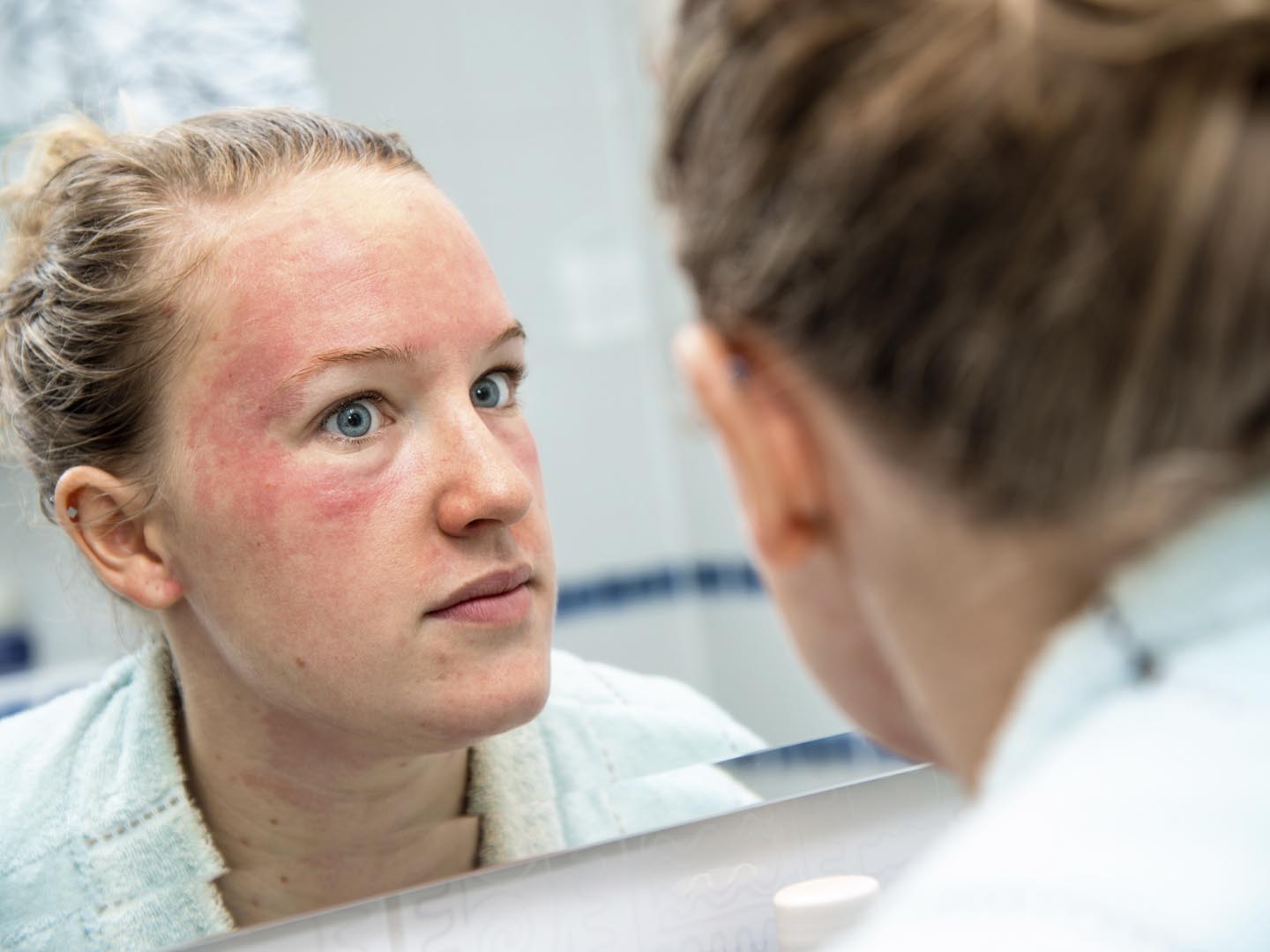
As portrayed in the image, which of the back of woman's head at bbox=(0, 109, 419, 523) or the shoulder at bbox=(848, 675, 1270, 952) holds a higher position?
the back of woman's head at bbox=(0, 109, 419, 523)

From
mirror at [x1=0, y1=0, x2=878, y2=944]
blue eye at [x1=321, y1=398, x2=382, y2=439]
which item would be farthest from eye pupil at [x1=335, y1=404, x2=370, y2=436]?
mirror at [x1=0, y1=0, x2=878, y2=944]

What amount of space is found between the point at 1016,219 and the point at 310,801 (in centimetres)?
49

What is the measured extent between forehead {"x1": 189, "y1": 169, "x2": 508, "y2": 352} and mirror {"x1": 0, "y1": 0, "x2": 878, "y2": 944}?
0.19 ft

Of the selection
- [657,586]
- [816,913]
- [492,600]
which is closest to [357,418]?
[492,600]

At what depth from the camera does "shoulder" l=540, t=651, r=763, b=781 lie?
65cm

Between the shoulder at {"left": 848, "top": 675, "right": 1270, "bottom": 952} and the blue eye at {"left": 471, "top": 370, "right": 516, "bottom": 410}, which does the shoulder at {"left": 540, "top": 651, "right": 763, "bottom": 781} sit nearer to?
the blue eye at {"left": 471, "top": 370, "right": 516, "bottom": 410}

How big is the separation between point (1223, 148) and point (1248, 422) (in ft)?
0.21

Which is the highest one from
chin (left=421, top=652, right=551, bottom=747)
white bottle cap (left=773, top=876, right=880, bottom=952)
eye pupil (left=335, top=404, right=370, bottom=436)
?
eye pupil (left=335, top=404, right=370, bottom=436)

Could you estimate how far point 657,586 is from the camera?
0.71m

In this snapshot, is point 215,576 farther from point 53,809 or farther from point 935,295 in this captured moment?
point 935,295

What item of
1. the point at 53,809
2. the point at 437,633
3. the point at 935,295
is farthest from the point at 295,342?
the point at 935,295

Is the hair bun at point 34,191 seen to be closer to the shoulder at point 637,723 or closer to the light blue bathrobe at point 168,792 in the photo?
the light blue bathrobe at point 168,792

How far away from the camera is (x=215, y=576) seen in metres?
0.61

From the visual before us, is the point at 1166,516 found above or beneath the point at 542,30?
beneath
